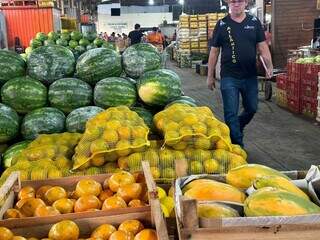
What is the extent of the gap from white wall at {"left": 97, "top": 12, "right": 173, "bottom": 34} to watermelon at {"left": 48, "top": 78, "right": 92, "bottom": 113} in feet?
129

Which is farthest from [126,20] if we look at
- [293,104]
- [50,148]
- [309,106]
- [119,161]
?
[119,161]

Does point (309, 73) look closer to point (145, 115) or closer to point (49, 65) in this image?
point (145, 115)

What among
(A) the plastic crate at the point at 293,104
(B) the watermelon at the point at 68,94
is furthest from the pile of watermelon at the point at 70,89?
(A) the plastic crate at the point at 293,104

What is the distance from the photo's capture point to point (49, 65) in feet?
13.6

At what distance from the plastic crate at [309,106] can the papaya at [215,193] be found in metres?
6.47

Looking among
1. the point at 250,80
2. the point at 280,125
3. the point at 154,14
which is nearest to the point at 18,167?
the point at 250,80

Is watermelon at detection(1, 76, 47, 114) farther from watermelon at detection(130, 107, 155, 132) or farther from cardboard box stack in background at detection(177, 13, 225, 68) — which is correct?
cardboard box stack in background at detection(177, 13, 225, 68)

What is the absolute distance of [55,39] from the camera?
611cm

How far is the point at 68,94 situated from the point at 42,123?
1.17ft

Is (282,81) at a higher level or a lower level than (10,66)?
lower

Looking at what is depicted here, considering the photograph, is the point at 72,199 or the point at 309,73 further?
the point at 309,73

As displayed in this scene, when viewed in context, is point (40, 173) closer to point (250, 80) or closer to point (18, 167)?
point (18, 167)

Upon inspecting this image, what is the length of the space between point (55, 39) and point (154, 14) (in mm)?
38996

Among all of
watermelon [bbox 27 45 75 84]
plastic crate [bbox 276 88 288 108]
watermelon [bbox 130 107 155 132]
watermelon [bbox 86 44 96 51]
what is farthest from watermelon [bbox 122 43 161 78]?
plastic crate [bbox 276 88 288 108]
